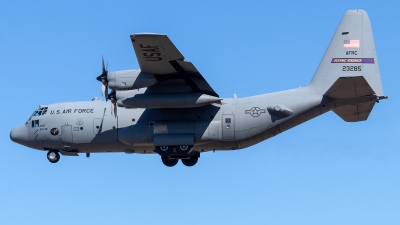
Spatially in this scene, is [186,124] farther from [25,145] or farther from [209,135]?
[25,145]

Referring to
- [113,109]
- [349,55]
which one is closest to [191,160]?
[113,109]

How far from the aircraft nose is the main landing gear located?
19.4 ft

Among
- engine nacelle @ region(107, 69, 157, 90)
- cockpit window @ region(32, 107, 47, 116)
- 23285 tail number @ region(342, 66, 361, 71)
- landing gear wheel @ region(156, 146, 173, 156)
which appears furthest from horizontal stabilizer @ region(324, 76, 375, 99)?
cockpit window @ region(32, 107, 47, 116)

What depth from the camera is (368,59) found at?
111 ft

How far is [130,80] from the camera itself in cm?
3269

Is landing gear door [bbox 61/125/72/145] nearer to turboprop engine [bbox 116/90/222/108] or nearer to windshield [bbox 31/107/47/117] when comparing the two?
windshield [bbox 31/107/47/117]

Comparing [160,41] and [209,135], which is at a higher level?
[160,41]

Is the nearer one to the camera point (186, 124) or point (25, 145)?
point (186, 124)

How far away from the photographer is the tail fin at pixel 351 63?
3334 centimetres

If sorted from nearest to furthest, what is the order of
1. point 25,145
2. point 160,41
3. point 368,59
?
point 160,41, point 368,59, point 25,145

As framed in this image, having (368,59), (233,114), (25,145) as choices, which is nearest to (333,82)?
(368,59)

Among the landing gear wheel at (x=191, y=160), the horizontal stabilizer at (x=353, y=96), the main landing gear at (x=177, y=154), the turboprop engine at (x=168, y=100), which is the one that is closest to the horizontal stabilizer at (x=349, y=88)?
the horizontal stabilizer at (x=353, y=96)

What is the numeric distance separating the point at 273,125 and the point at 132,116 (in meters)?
5.65

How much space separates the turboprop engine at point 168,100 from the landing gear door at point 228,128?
1.01 m
